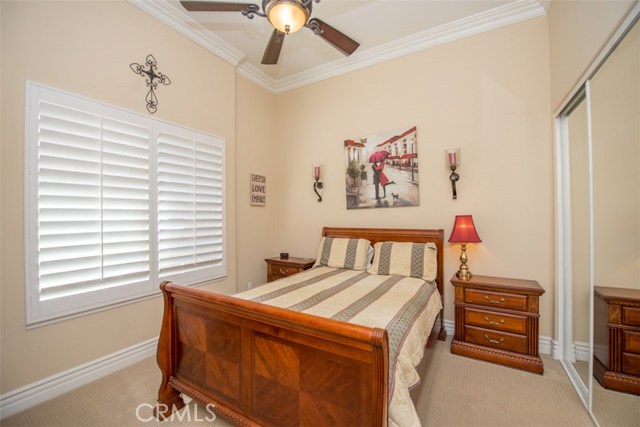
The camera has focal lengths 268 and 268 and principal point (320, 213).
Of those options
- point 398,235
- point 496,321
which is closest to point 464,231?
point 398,235

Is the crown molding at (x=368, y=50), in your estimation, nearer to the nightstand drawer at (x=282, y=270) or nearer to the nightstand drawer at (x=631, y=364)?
the nightstand drawer at (x=282, y=270)

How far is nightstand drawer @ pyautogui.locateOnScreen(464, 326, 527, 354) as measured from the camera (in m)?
2.25

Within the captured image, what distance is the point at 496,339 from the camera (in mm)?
2340

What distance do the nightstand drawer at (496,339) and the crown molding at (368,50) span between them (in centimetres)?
300

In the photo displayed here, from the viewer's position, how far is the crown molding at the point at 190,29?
8.30 feet

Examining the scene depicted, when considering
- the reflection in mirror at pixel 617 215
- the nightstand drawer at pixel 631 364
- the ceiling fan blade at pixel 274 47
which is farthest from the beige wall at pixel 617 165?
Answer: the ceiling fan blade at pixel 274 47

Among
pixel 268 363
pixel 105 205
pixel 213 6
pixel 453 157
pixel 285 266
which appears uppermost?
pixel 213 6

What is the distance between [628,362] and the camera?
158 cm

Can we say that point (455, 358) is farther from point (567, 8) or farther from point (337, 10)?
point (337, 10)

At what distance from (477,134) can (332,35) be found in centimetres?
182

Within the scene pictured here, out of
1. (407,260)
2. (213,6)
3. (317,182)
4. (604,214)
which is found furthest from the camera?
(317,182)

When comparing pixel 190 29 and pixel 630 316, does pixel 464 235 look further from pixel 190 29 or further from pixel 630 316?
pixel 190 29

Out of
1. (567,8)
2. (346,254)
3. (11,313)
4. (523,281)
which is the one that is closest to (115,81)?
(11,313)

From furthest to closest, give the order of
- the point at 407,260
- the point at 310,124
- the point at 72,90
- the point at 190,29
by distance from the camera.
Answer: the point at 310,124 → the point at 190,29 → the point at 407,260 → the point at 72,90
